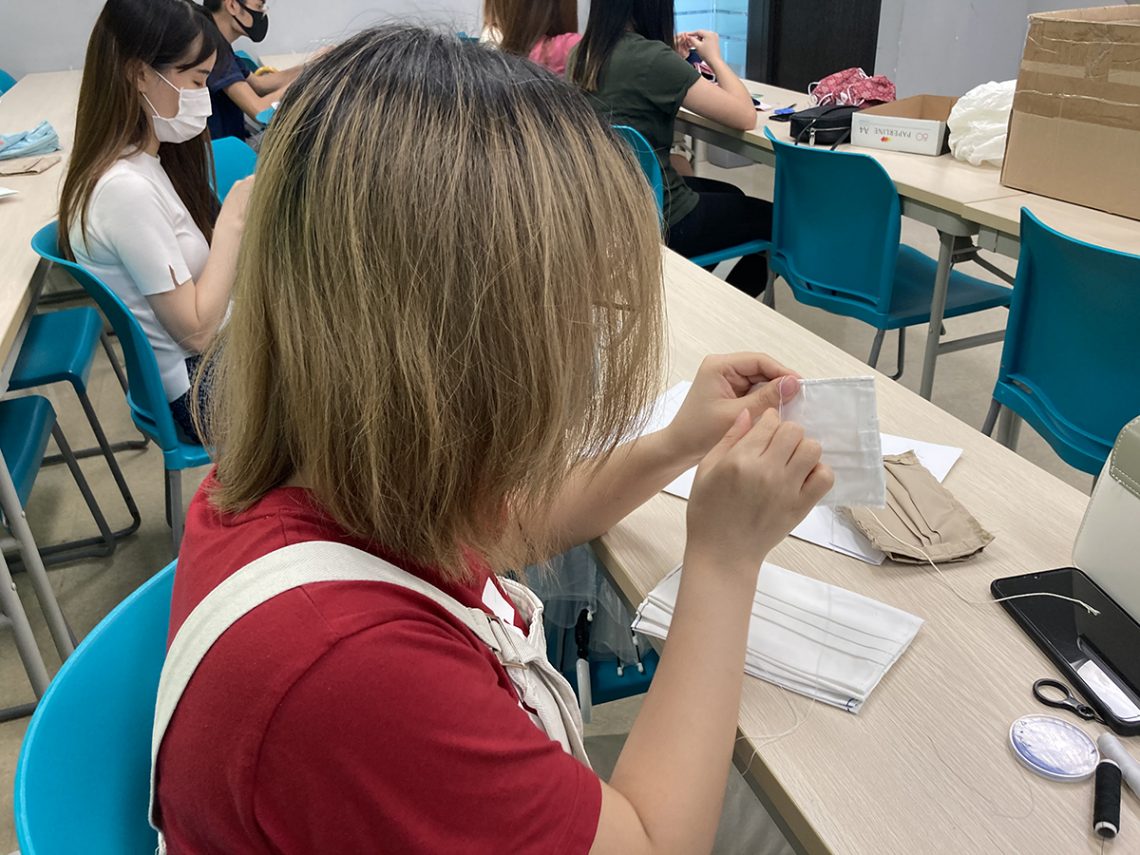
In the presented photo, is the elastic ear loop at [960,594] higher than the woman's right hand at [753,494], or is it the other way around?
the woman's right hand at [753,494]

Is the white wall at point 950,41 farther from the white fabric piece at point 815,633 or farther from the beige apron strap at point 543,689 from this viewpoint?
the beige apron strap at point 543,689

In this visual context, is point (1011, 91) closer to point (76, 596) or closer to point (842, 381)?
point (842, 381)

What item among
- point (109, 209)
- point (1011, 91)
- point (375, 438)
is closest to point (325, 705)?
point (375, 438)

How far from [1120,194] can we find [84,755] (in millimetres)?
2070

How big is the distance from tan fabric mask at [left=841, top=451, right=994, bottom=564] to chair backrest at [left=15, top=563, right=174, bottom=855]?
68cm

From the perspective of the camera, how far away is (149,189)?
158 centimetres

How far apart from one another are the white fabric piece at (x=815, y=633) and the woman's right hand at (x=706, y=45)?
8.33 ft

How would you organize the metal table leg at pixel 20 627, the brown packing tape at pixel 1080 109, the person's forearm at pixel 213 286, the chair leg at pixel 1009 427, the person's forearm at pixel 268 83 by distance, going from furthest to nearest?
1. the person's forearm at pixel 268 83
2. the chair leg at pixel 1009 427
3. the brown packing tape at pixel 1080 109
4. the person's forearm at pixel 213 286
5. the metal table leg at pixel 20 627

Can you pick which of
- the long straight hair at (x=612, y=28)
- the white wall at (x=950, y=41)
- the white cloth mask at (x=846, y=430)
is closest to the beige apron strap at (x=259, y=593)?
the white cloth mask at (x=846, y=430)

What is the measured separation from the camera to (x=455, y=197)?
0.53 m

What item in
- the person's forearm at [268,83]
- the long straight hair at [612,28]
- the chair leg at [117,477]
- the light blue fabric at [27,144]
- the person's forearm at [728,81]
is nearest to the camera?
the chair leg at [117,477]

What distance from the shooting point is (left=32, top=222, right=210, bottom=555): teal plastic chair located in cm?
145

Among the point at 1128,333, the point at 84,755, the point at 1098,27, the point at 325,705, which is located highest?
the point at 1098,27

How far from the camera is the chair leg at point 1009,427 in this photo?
190 centimetres
